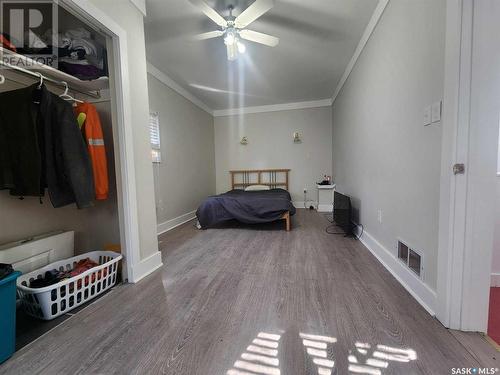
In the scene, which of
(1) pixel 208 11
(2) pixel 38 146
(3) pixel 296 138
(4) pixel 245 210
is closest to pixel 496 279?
(4) pixel 245 210

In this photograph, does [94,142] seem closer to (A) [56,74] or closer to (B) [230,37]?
(A) [56,74]

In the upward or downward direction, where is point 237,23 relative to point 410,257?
upward

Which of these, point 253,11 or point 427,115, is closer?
point 427,115

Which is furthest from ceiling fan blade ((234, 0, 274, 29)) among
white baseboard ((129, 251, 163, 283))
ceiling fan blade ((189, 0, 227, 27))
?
white baseboard ((129, 251, 163, 283))

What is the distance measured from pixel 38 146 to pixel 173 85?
2.71 m

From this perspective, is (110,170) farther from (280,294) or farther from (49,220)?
(280,294)

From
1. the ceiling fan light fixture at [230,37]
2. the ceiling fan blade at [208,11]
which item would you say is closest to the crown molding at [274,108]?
the ceiling fan light fixture at [230,37]

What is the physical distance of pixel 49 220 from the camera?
1.75 meters

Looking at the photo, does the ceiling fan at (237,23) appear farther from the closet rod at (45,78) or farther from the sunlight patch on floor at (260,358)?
the sunlight patch on floor at (260,358)

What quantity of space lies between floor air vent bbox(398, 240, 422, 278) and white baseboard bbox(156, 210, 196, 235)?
9.42 ft

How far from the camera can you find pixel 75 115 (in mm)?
1563

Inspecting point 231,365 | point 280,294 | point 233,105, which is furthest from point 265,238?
point 233,105

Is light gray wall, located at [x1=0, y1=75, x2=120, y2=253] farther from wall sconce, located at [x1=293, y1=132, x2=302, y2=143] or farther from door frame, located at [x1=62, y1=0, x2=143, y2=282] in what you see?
wall sconce, located at [x1=293, y1=132, x2=302, y2=143]

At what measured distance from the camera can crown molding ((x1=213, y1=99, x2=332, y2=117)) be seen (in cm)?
482
